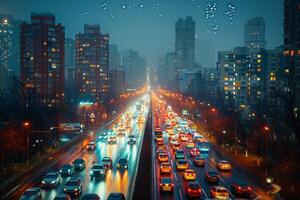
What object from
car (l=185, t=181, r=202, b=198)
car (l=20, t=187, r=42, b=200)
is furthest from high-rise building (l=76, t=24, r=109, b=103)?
car (l=20, t=187, r=42, b=200)

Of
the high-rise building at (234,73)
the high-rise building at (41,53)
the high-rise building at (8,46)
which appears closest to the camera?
the high-rise building at (41,53)

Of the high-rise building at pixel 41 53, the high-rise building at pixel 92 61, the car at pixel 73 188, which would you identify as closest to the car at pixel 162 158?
the car at pixel 73 188

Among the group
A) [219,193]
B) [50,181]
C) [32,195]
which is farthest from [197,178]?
[32,195]

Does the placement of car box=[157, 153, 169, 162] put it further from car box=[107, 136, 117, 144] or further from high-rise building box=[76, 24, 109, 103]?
high-rise building box=[76, 24, 109, 103]

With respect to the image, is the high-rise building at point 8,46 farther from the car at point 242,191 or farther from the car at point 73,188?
the car at point 242,191

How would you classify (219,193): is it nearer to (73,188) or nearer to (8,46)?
(73,188)
